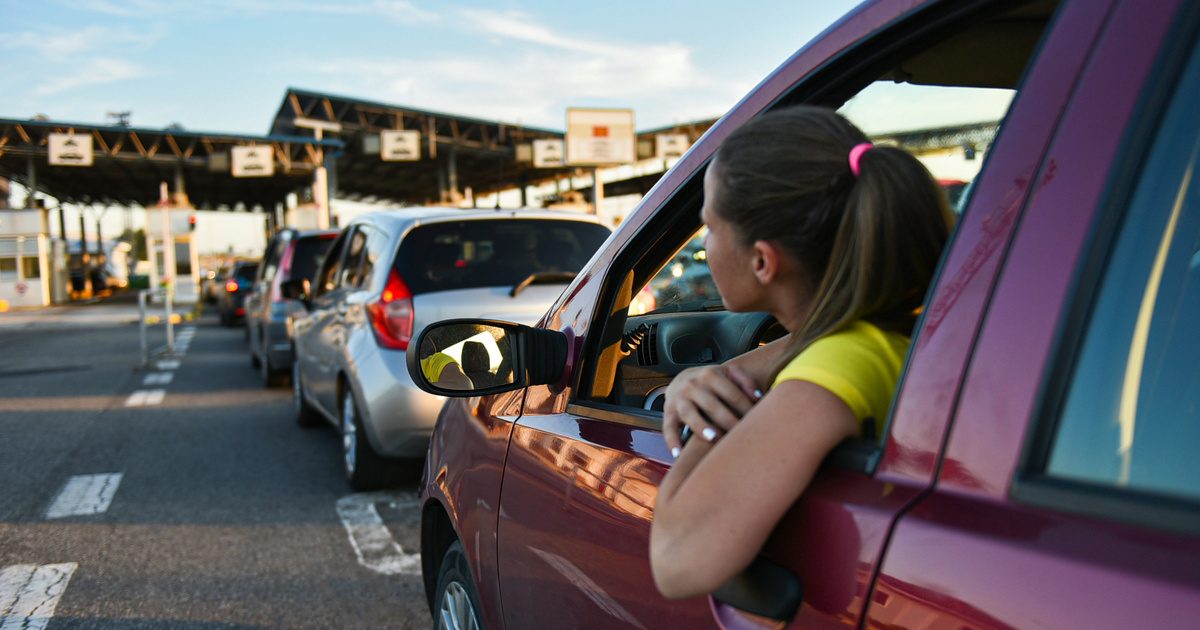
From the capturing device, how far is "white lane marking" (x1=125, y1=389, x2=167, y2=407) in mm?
9953

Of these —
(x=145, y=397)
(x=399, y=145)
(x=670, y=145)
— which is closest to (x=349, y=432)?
(x=145, y=397)

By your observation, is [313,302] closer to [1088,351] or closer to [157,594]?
[157,594]

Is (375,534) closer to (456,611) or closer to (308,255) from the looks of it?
(456,611)

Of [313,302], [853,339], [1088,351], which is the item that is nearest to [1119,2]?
[1088,351]

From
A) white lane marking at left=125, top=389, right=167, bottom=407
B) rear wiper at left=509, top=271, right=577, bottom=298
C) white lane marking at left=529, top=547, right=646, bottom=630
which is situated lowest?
white lane marking at left=125, top=389, right=167, bottom=407

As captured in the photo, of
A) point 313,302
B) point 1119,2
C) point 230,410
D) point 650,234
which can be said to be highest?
point 1119,2

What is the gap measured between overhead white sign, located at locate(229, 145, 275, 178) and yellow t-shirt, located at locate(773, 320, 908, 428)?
41.4 m

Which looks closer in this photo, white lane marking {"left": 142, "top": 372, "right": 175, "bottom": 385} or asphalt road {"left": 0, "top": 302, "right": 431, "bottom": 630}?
asphalt road {"left": 0, "top": 302, "right": 431, "bottom": 630}

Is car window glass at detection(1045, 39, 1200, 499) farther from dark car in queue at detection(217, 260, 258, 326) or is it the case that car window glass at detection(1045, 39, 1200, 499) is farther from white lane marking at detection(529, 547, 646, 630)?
dark car in queue at detection(217, 260, 258, 326)

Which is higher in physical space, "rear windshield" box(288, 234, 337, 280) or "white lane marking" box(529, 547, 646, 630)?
"rear windshield" box(288, 234, 337, 280)

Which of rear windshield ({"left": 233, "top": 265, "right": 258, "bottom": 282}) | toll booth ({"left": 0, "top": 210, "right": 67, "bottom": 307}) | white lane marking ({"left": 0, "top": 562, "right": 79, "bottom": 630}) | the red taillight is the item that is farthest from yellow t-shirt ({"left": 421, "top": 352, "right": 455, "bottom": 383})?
toll booth ({"left": 0, "top": 210, "right": 67, "bottom": 307})

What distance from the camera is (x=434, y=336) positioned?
90.1 inches

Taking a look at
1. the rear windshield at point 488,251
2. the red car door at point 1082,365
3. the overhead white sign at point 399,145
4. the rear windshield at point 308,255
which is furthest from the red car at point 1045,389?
the overhead white sign at point 399,145

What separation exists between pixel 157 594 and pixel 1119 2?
4.04 meters
